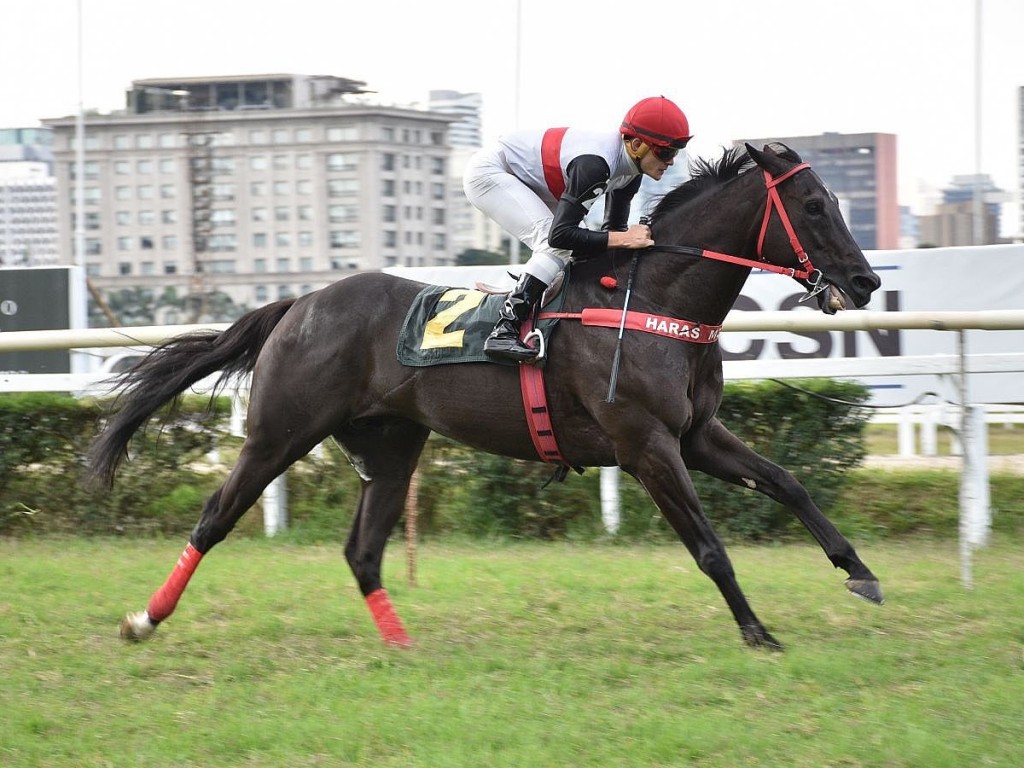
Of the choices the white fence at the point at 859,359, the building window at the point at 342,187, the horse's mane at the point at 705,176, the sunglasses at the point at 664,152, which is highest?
the building window at the point at 342,187

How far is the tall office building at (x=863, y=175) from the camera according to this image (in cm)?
1797

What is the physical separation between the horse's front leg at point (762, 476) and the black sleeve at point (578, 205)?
880 mm

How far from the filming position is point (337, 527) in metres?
7.18

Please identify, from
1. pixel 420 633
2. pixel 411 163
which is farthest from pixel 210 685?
pixel 411 163

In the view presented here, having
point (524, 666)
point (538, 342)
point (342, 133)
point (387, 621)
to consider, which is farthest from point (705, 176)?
point (342, 133)

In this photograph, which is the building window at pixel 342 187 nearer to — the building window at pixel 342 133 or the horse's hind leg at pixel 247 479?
the building window at pixel 342 133

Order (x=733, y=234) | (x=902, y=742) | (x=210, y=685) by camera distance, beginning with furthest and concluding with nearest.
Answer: (x=733, y=234) < (x=210, y=685) < (x=902, y=742)

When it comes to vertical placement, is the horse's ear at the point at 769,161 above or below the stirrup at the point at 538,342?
above

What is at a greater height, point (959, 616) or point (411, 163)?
point (411, 163)

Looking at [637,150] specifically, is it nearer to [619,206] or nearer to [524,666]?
[619,206]

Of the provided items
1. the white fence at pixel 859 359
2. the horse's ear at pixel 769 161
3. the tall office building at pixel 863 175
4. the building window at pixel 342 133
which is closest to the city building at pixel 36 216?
the building window at pixel 342 133

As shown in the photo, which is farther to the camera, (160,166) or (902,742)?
(160,166)

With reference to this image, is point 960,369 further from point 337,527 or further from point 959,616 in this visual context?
point 337,527

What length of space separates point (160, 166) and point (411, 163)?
13.0 metres
